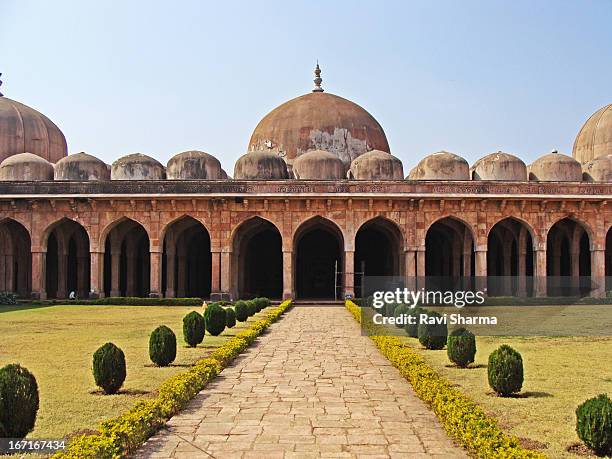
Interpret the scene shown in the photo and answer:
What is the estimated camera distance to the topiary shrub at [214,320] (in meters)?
13.3

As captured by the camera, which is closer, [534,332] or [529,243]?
[534,332]

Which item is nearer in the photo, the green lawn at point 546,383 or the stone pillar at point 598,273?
the green lawn at point 546,383

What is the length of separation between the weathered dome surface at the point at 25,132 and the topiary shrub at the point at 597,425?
2979 cm

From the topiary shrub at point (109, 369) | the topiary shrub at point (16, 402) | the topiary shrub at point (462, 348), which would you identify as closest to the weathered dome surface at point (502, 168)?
the topiary shrub at point (462, 348)

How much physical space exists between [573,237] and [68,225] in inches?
718

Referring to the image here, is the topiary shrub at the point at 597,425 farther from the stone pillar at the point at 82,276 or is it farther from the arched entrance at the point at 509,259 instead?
the stone pillar at the point at 82,276

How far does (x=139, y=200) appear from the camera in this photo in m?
23.9

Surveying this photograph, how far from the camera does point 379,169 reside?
25.4 meters

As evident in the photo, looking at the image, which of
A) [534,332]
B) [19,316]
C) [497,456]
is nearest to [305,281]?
[19,316]

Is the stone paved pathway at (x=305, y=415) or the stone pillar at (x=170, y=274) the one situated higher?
the stone pillar at (x=170, y=274)

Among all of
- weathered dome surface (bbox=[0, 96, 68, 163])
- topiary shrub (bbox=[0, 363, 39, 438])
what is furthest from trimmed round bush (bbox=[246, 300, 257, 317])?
weathered dome surface (bbox=[0, 96, 68, 163])

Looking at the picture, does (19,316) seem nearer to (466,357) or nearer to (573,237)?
(466,357)

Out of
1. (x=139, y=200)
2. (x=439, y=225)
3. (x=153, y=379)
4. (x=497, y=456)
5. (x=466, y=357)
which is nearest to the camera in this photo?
(x=497, y=456)

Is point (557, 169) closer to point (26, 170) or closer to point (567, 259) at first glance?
point (567, 259)
